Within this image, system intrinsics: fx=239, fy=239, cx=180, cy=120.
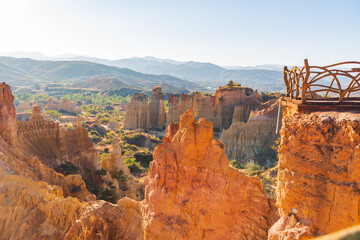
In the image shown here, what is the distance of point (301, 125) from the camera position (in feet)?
14.0

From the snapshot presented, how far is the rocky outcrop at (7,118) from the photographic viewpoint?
1398 centimetres

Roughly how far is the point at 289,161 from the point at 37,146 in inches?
756

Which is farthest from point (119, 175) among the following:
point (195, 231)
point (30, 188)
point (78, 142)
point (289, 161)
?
point (289, 161)

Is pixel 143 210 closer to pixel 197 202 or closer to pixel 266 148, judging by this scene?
pixel 197 202

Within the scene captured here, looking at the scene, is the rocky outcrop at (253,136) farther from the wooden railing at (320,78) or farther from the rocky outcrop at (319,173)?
the rocky outcrop at (319,173)

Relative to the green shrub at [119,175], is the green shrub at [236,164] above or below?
below

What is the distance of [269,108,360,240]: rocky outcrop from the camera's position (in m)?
3.75

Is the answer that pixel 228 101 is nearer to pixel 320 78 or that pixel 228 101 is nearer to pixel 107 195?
pixel 107 195

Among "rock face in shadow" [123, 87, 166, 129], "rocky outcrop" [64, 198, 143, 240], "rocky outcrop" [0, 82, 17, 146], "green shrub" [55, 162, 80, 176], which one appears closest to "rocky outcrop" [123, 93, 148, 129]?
"rock face in shadow" [123, 87, 166, 129]

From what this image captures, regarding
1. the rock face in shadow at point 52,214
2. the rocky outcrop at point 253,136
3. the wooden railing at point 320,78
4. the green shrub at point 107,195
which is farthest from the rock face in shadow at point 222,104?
the wooden railing at point 320,78

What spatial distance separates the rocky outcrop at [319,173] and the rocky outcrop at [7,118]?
15.3m

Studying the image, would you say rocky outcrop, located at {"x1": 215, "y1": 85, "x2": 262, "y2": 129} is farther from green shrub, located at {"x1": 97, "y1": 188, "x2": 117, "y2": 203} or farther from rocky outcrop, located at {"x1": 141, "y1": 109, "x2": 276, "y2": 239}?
rocky outcrop, located at {"x1": 141, "y1": 109, "x2": 276, "y2": 239}

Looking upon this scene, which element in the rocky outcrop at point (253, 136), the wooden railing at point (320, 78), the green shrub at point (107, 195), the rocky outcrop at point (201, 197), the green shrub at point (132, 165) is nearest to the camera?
the wooden railing at point (320, 78)

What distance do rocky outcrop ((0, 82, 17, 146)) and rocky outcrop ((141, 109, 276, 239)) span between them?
11.5m
